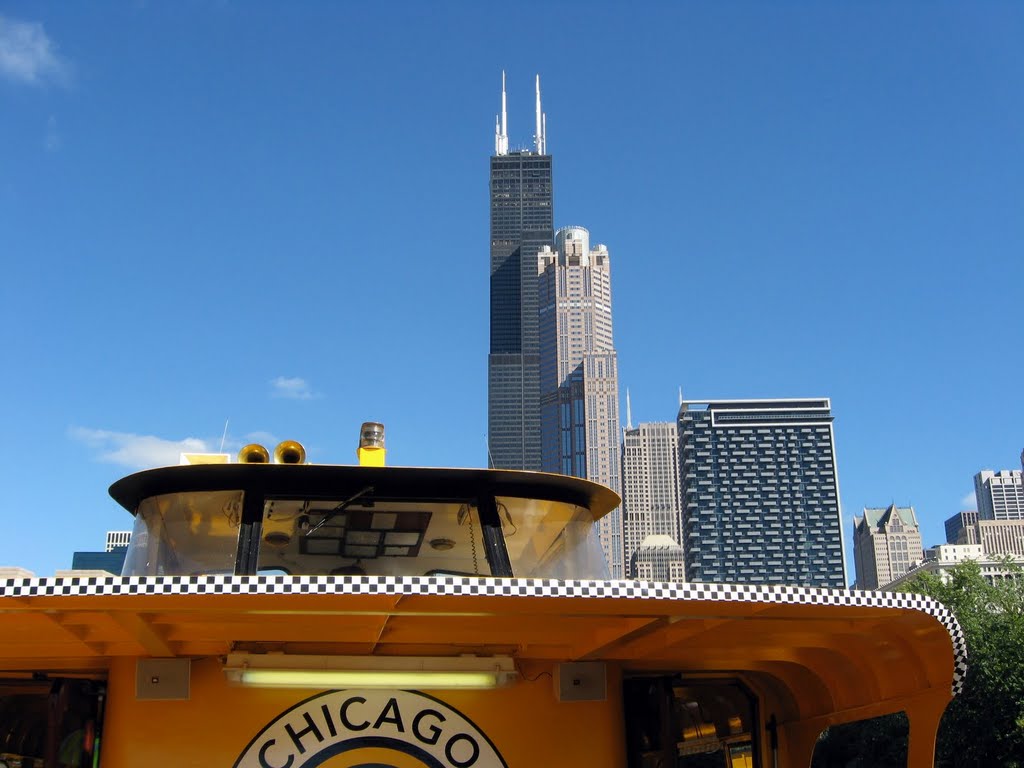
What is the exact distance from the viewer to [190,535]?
5465 millimetres

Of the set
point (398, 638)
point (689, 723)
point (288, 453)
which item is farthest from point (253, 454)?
point (689, 723)

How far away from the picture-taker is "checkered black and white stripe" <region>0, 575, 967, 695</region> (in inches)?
145

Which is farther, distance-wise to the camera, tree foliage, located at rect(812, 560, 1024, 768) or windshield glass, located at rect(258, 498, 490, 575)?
tree foliage, located at rect(812, 560, 1024, 768)

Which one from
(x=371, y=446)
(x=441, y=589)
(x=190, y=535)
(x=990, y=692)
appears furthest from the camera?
(x=990, y=692)

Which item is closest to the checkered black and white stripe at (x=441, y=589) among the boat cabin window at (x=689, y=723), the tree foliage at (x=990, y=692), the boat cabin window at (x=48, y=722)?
the boat cabin window at (x=689, y=723)

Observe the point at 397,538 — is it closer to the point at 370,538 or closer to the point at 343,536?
the point at 370,538

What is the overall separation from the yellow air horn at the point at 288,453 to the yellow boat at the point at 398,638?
0.01m

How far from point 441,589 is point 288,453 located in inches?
78.9

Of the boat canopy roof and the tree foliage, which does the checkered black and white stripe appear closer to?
the boat canopy roof

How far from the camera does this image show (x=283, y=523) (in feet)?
17.8

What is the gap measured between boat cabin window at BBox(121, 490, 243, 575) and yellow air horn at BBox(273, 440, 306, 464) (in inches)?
11.6

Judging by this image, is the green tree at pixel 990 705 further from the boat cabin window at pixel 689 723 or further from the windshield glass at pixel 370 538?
the windshield glass at pixel 370 538

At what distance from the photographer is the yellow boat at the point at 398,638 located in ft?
13.2

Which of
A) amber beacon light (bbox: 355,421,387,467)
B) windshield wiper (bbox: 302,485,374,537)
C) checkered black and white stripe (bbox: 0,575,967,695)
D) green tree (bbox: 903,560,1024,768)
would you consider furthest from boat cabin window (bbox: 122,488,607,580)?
green tree (bbox: 903,560,1024,768)
